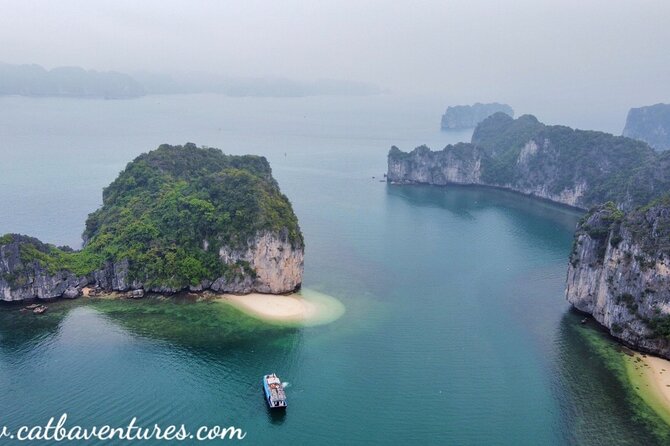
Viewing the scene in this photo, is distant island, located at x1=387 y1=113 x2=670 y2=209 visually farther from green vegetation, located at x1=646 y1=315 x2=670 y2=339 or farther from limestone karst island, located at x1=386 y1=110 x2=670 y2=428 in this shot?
green vegetation, located at x1=646 y1=315 x2=670 y2=339

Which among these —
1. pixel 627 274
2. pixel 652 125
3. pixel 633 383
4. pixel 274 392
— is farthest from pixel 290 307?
pixel 652 125

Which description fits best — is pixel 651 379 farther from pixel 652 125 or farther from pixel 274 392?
pixel 652 125

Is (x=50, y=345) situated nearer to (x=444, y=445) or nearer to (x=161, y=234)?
(x=161, y=234)

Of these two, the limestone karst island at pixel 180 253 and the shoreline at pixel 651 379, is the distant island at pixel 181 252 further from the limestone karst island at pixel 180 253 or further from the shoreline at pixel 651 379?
the shoreline at pixel 651 379

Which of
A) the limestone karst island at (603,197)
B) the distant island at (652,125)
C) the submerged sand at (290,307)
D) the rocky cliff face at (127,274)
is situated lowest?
the submerged sand at (290,307)

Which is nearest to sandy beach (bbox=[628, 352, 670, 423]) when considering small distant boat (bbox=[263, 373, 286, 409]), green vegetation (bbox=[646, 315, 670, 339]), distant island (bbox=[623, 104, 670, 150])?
green vegetation (bbox=[646, 315, 670, 339])

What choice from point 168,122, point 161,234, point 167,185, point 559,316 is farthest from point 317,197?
point 168,122

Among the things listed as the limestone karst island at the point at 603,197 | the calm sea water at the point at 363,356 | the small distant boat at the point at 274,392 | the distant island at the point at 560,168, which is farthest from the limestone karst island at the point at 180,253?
the distant island at the point at 560,168
